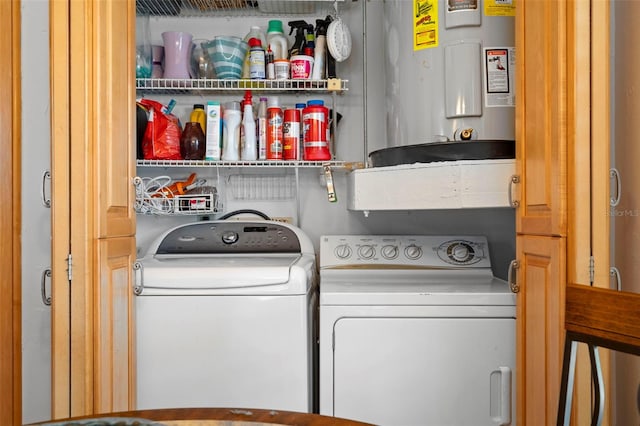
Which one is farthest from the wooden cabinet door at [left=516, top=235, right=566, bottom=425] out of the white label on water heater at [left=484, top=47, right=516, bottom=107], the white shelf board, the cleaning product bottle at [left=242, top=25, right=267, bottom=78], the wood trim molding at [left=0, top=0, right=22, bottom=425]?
the wood trim molding at [left=0, top=0, right=22, bottom=425]

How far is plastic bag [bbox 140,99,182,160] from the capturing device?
7.41ft

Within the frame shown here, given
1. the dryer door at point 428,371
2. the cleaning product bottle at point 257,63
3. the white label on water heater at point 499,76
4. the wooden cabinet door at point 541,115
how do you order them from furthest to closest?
the cleaning product bottle at point 257,63, the white label on water heater at point 499,76, the dryer door at point 428,371, the wooden cabinet door at point 541,115

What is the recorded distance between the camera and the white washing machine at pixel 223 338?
5.45 ft

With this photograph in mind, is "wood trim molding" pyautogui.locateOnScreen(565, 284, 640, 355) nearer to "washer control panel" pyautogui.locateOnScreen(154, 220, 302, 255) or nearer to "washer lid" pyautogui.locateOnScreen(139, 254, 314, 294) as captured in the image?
"washer lid" pyautogui.locateOnScreen(139, 254, 314, 294)

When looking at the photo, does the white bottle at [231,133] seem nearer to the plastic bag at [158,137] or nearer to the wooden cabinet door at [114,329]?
the plastic bag at [158,137]

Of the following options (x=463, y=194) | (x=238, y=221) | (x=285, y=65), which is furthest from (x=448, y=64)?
(x=238, y=221)

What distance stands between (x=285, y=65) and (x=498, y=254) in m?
1.33

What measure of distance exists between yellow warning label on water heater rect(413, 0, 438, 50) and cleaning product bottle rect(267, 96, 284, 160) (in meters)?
0.70

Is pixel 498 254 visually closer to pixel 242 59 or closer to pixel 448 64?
pixel 448 64

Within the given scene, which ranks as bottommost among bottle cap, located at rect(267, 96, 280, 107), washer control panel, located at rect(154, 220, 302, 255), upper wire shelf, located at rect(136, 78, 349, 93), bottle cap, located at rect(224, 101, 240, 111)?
washer control panel, located at rect(154, 220, 302, 255)

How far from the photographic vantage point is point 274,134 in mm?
2312

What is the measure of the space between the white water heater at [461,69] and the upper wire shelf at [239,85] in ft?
1.31

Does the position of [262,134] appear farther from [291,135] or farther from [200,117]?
[200,117]

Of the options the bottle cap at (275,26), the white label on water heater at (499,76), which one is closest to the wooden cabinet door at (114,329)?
the bottle cap at (275,26)
